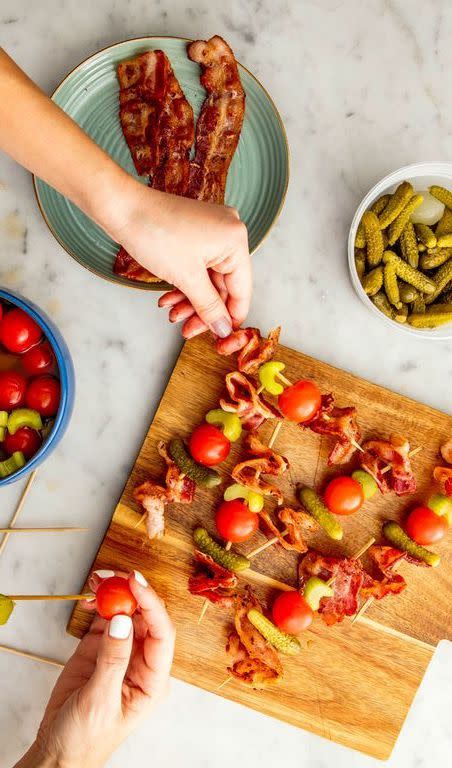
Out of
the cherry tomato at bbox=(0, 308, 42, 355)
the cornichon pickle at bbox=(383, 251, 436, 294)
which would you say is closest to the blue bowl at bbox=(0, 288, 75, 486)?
the cherry tomato at bbox=(0, 308, 42, 355)

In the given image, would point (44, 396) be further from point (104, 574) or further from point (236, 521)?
point (236, 521)

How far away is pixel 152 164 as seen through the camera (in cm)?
221

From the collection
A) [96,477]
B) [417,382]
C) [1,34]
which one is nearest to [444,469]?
[417,382]

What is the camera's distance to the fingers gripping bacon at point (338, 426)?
2.18 meters

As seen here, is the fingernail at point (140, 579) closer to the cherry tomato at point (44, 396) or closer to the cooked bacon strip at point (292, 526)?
the cooked bacon strip at point (292, 526)

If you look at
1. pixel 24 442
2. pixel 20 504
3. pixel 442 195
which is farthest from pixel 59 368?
pixel 442 195

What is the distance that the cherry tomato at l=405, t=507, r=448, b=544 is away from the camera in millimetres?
2207

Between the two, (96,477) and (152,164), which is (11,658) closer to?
(96,477)

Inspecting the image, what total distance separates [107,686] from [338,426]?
1.05 meters

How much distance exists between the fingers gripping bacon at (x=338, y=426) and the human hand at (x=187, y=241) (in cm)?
50

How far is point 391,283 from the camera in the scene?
214 centimetres

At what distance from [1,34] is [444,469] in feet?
6.93

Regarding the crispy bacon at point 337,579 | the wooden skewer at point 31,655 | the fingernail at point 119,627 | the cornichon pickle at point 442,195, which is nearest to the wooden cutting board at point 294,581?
the crispy bacon at point 337,579

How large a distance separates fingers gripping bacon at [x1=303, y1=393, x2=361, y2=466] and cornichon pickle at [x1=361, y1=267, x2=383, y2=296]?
37cm
